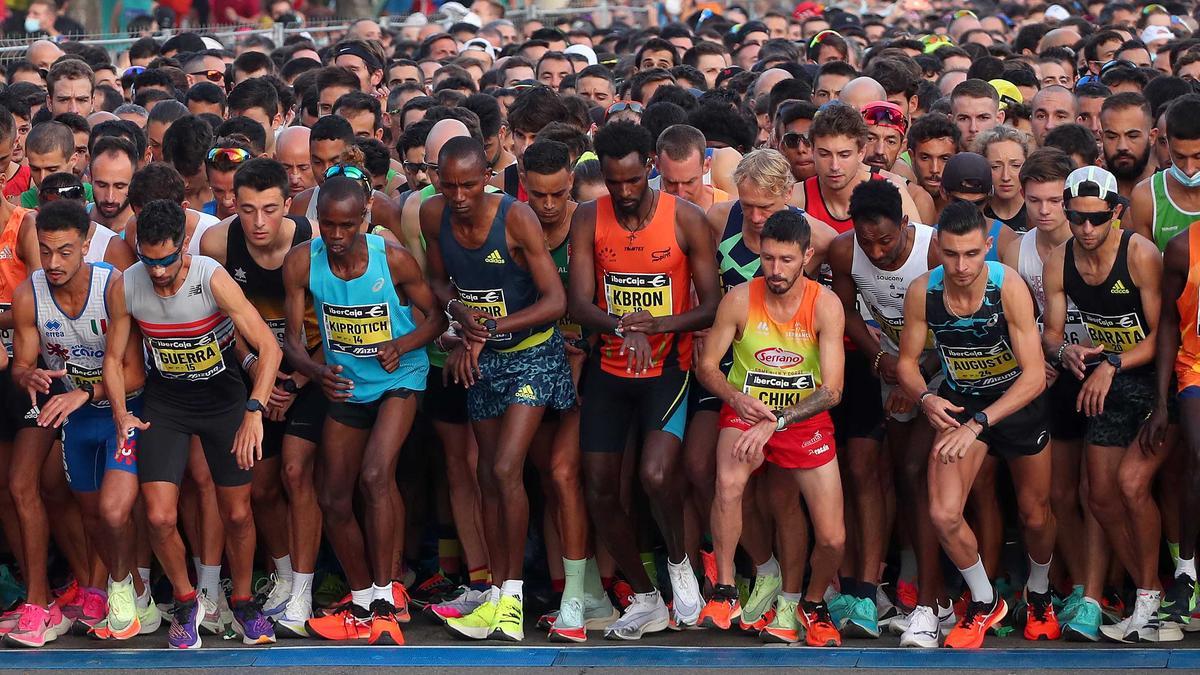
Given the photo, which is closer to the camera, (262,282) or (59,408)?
(59,408)

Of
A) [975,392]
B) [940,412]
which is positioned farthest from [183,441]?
[975,392]

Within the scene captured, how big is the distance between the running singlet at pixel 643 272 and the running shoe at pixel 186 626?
2220 mm

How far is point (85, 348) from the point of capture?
7770mm

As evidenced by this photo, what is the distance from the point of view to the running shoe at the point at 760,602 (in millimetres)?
7730

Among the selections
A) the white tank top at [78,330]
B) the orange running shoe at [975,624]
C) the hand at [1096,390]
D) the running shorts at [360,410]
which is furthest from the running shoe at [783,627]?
the white tank top at [78,330]

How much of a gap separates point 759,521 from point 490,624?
133 cm

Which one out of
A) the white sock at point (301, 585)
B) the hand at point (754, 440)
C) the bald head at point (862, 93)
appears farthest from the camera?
the bald head at point (862, 93)

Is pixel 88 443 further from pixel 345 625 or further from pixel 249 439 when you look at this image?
pixel 345 625

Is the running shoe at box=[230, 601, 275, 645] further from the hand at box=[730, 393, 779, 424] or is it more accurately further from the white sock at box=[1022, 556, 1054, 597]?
the white sock at box=[1022, 556, 1054, 597]

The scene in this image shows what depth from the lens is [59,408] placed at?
7566 millimetres

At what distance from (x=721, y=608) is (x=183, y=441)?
2.56 m

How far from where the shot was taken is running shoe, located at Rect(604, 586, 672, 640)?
Result: 7715 millimetres

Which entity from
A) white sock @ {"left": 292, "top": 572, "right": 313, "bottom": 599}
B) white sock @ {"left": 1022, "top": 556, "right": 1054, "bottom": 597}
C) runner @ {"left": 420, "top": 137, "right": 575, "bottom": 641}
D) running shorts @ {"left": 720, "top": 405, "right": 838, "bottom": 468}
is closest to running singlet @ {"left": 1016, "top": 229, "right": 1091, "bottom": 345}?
white sock @ {"left": 1022, "top": 556, "right": 1054, "bottom": 597}

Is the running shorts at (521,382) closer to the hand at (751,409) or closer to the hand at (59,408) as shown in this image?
the hand at (751,409)
